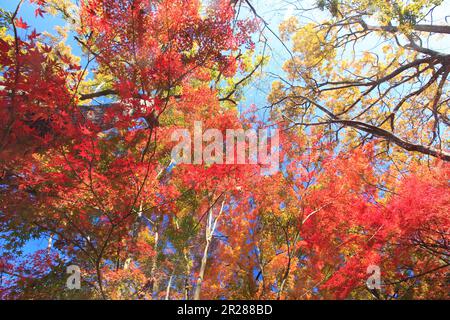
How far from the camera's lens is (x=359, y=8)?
608cm

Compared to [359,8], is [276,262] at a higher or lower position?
lower

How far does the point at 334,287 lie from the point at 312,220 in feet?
5.34

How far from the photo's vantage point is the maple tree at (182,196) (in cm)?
479

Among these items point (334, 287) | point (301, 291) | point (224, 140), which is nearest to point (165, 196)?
point (224, 140)

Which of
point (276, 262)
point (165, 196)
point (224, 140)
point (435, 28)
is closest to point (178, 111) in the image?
point (224, 140)

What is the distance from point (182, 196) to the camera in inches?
283

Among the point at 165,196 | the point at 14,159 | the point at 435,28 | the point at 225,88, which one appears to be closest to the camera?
the point at 14,159

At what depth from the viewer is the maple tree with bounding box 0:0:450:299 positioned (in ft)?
15.7

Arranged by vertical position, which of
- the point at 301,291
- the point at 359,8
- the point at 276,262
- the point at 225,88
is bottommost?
the point at 301,291

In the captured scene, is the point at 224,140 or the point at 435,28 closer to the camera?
the point at 435,28

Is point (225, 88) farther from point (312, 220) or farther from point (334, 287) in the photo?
point (334, 287)
